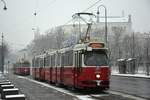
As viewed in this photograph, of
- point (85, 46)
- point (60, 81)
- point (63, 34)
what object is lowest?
point (60, 81)

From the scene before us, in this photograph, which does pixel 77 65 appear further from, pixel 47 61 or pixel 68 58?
pixel 47 61

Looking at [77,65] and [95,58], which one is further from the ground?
[95,58]

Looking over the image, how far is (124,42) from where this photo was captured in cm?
9906

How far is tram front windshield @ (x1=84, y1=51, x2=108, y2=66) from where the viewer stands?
27156 millimetres

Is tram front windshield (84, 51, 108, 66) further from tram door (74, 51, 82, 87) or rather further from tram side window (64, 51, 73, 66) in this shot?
tram side window (64, 51, 73, 66)

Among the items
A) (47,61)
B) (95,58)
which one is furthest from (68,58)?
(47,61)

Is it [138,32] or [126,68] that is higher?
[138,32]

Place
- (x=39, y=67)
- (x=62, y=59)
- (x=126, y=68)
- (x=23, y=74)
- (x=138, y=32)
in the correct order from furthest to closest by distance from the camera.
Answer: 1. (x=138, y=32)
2. (x=23, y=74)
3. (x=126, y=68)
4. (x=39, y=67)
5. (x=62, y=59)

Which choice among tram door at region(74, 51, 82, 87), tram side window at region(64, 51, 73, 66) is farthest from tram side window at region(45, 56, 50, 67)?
tram door at region(74, 51, 82, 87)

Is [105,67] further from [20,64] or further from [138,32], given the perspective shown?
[138,32]

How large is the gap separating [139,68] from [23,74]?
85.1 feet

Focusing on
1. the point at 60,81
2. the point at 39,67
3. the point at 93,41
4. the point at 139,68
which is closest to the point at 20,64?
the point at 139,68

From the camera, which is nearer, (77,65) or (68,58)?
(77,65)

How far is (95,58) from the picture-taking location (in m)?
27.2
